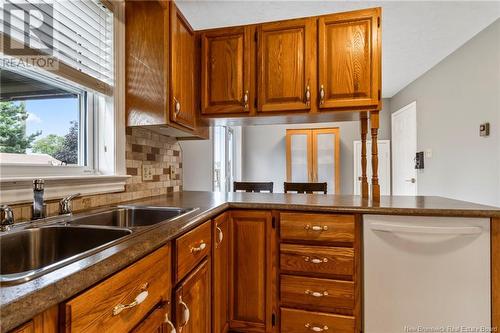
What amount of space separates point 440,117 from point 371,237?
3019 millimetres

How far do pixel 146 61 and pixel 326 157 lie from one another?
13.4ft

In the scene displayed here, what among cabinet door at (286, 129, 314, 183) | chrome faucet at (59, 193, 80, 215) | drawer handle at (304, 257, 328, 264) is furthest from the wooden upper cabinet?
cabinet door at (286, 129, 314, 183)

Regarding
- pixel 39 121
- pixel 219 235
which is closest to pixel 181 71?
pixel 39 121

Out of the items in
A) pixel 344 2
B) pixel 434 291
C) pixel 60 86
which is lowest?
pixel 434 291

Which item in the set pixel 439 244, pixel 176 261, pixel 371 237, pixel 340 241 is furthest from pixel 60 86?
pixel 439 244

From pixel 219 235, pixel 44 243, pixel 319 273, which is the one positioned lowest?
pixel 319 273

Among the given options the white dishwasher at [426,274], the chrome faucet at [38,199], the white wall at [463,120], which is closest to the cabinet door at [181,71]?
the chrome faucet at [38,199]

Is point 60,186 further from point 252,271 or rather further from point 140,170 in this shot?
point 252,271

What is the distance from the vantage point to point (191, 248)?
1047mm

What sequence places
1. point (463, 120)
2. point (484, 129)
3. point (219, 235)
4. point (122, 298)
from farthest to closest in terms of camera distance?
1. point (463, 120)
2. point (484, 129)
3. point (219, 235)
4. point (122, 298)

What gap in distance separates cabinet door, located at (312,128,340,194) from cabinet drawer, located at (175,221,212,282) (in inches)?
160

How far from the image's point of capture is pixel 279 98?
183cm

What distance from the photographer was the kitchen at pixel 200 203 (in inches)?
32.0

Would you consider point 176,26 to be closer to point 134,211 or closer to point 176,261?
point 134,211
